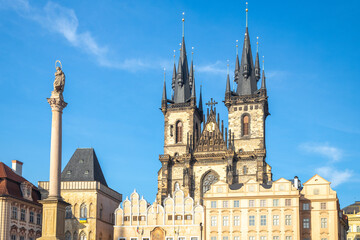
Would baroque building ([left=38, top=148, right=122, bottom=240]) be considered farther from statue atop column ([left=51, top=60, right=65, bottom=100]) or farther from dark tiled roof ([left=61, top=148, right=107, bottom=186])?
statue atop column ([left=51, top=60, right=65, bottom=100])

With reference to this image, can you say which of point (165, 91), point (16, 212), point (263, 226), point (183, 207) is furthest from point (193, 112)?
point (16, 212)

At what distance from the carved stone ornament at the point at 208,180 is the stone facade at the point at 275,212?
52.9 ft

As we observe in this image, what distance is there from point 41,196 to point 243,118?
106ft

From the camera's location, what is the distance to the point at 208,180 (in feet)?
298

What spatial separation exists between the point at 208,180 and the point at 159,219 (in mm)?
15482

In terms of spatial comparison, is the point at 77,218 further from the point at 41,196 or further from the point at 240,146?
the point at 240,146

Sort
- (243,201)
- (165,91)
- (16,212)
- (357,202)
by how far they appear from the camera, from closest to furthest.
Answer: (16,212)
(243,201)
(165,91)
(357,202)

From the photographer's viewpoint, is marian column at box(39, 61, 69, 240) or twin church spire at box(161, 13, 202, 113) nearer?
marian column at box(39, 61, 69, 240)

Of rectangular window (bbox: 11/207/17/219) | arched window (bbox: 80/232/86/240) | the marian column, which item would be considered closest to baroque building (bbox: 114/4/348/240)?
arched window (bbox: 80/232/86/240)

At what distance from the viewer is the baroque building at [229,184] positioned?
2810 inches

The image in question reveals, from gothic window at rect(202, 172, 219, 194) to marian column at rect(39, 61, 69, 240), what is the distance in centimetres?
4590

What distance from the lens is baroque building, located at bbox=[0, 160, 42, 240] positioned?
65.3m

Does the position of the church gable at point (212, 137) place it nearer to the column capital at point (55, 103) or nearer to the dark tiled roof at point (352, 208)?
the dark tiled roof at point (352, 208)

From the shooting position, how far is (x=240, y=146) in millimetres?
91438
